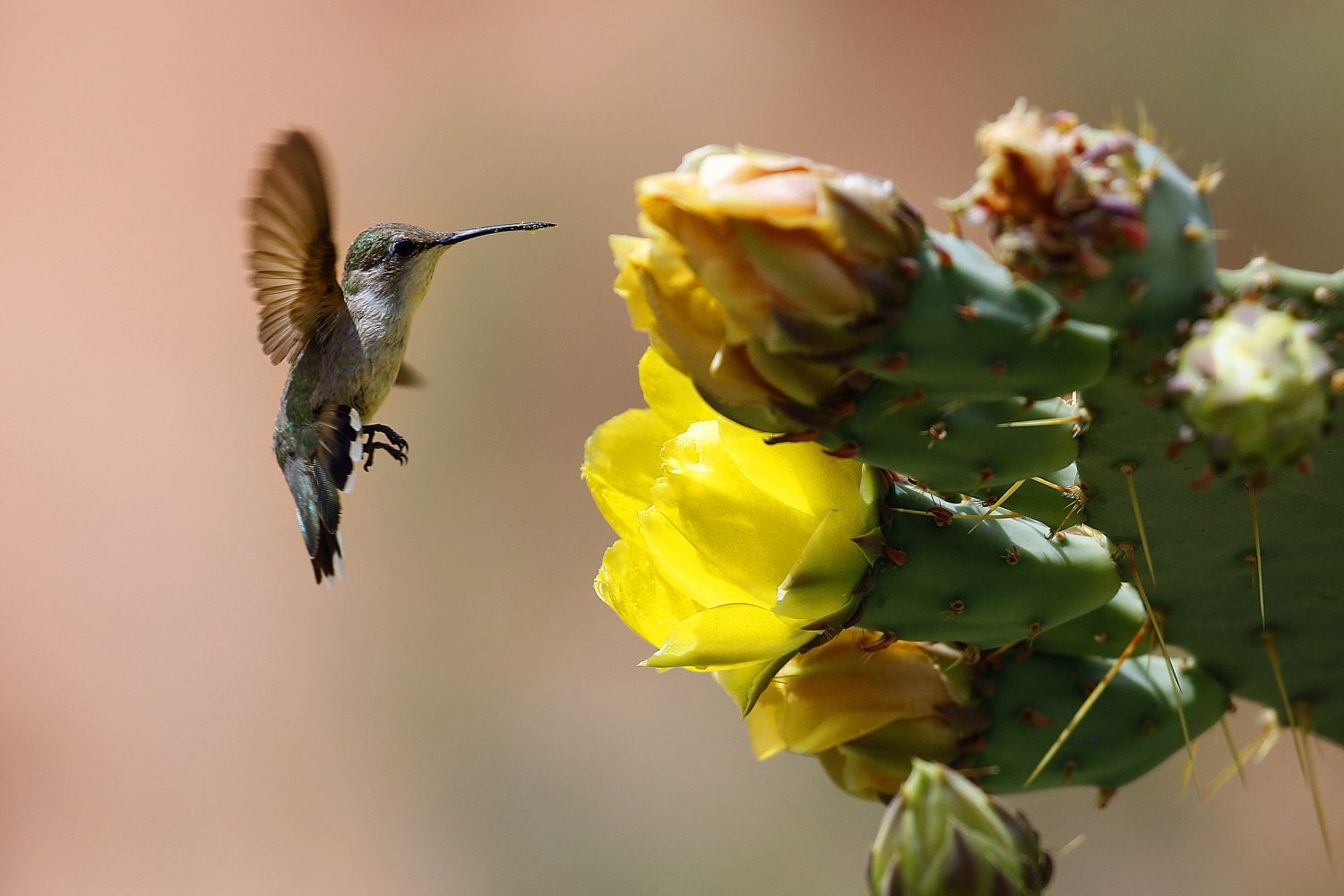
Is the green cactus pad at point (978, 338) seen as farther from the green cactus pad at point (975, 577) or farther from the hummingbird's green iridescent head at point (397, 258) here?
the hummingbird's green iridescent head at point (397, 258)

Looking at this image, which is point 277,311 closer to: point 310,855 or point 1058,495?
point 1058,495

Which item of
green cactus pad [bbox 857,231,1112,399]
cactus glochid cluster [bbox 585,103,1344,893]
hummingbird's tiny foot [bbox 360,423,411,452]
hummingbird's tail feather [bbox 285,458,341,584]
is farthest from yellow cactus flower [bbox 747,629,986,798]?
hummingbird's tail feather [bbox 285,458,341,584]

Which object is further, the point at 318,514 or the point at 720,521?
the point at 318,514

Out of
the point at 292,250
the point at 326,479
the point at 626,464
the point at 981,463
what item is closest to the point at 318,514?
the point at 326,479

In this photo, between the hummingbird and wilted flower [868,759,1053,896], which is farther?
the hummingbird

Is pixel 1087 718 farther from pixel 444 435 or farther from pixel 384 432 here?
pixel 444 435

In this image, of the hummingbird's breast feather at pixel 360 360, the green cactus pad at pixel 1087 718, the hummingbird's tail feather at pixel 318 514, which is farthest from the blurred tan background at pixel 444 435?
the green cactus pad at pixel 1087 718

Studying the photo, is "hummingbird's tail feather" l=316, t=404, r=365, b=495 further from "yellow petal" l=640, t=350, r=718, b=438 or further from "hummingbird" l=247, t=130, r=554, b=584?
"yellow petal" l=640, t=350, r=718, b=438
